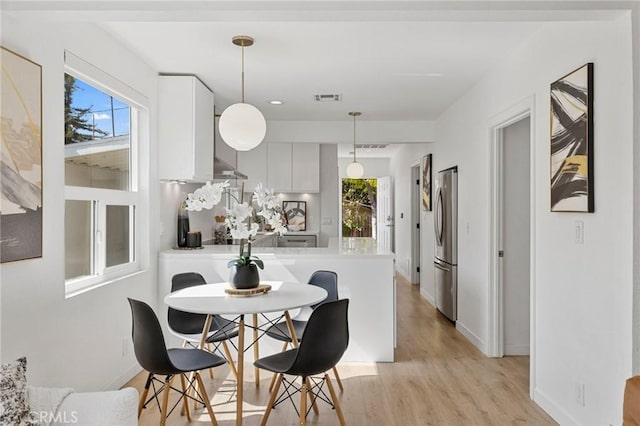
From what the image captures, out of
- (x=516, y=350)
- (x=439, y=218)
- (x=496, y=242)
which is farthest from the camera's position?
(x=439, y=218)

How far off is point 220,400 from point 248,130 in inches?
71.6

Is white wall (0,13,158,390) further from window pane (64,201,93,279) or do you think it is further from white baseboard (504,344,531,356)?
white baseboard (504,344,531,356)

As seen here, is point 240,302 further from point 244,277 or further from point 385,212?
point 385,212

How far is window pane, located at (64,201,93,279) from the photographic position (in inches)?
111

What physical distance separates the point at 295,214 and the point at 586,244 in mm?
4973

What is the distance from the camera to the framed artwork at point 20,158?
6.70 ft

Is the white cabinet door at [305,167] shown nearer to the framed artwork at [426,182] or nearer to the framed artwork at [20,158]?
the framed artwork at [426,182]

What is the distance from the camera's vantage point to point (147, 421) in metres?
2.78

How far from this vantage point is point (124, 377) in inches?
133

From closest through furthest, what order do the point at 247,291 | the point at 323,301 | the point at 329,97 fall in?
1. the point at 247,291
2. the point at 323,301
3. the point at 329,97

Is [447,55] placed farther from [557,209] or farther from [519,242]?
[519,242]

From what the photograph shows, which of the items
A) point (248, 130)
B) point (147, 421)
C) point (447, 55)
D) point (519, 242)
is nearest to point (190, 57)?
point (248, 130)

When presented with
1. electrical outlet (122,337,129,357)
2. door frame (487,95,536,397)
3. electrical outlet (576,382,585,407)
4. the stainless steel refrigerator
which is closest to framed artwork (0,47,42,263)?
electrical outlet (122,337,129,357)

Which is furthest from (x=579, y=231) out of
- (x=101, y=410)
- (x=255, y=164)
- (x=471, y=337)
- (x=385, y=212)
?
(x=385, y=212)
